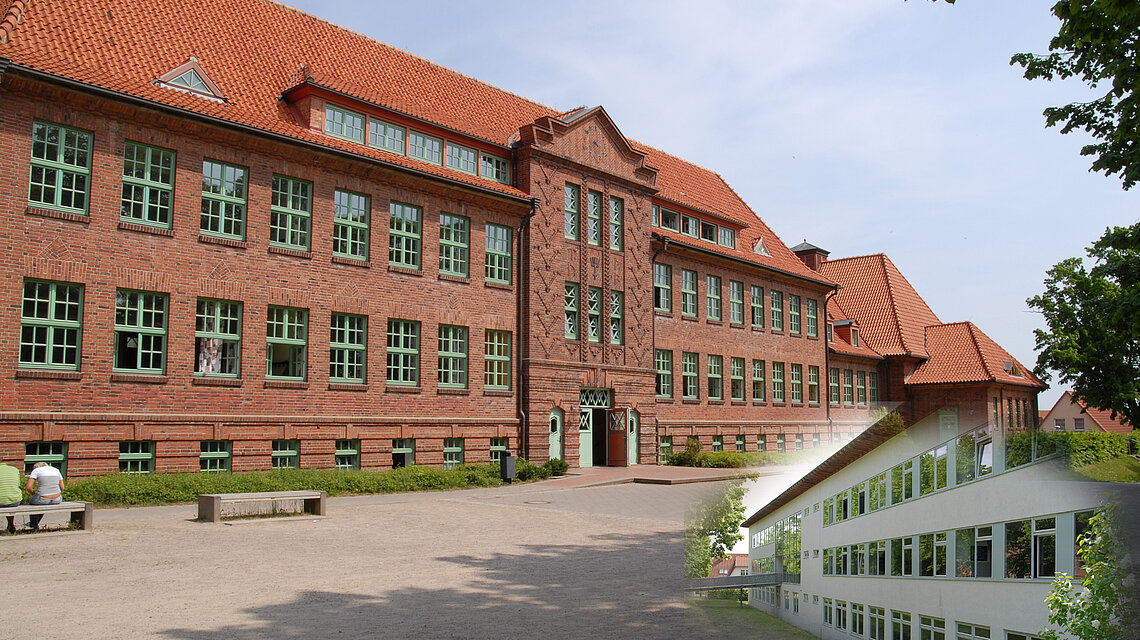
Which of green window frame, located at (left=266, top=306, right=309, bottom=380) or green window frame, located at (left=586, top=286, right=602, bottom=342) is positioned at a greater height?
green window frame, located at (left=586, top=286, right=602, bottom=342)

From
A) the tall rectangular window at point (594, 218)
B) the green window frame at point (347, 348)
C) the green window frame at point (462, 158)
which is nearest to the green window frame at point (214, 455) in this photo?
the green window frame at point (347, 348)

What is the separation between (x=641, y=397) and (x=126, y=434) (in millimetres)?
17727

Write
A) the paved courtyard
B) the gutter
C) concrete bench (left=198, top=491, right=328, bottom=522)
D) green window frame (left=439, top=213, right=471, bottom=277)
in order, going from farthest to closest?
green window frame (left=439, top=213, right=471, bottom=277) → the gutter → concrete bench (left=198, top=491, right=328, bottom=522) → the paved courtyard

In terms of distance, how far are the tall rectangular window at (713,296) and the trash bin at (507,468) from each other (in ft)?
47.5

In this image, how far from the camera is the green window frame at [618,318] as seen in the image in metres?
31.8

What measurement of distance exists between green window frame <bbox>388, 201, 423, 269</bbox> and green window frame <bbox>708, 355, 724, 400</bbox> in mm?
15171

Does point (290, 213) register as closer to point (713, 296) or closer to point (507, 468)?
point (507, 468)

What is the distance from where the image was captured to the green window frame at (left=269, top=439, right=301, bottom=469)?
21891mm

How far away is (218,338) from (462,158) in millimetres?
9836

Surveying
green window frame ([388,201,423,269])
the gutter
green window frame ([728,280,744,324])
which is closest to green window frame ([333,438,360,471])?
green window frame ([388,201,423,269])

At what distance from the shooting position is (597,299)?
102 feet

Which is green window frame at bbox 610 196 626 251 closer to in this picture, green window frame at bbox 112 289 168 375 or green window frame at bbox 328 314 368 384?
green window frame at bbox 328 314 368 384

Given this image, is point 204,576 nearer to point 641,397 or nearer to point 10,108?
point 10,108

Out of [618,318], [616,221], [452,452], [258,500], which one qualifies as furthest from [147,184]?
[618,318]
